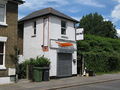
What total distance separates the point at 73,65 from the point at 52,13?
19.2ft

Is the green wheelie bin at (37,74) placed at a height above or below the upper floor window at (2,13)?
below

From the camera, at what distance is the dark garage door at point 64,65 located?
847 inches

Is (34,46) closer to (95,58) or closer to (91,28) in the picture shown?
(95,58)

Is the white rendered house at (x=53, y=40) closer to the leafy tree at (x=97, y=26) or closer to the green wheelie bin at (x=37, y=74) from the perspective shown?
the green wheelie bin at (x=37, y=74)

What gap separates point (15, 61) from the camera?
57.6 feet

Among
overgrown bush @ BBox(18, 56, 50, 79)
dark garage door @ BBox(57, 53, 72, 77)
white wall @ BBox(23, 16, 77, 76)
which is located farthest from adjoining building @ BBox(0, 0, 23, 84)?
dark garage door @ BBox(57, 53, 72, 77)

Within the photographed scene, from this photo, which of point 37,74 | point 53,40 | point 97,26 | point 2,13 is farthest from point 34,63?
point 97,26

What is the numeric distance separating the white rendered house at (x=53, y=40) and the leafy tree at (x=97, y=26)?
3331 centimetres

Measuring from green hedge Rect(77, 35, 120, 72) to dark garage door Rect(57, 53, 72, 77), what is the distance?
8.65ft

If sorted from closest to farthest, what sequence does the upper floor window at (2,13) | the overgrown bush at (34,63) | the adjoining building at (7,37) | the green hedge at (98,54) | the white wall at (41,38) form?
1. the adjoining building at (7,37)
2. the upper floor window at (2,13)
3. the overgrown bush at (34,63)
4. the white wall at (41,38)
5. the green hedge at (98,54)

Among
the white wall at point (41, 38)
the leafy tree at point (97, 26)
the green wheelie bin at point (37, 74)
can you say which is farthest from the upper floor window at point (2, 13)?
the leafy tree at point (97, 26)

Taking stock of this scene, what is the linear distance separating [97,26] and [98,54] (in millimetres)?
31717

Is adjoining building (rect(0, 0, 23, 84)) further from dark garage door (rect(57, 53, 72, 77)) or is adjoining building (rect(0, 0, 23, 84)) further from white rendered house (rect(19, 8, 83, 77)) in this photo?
dark garage door (rect(57, 53, 72, 77))

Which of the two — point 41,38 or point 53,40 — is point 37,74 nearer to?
point 53,40
